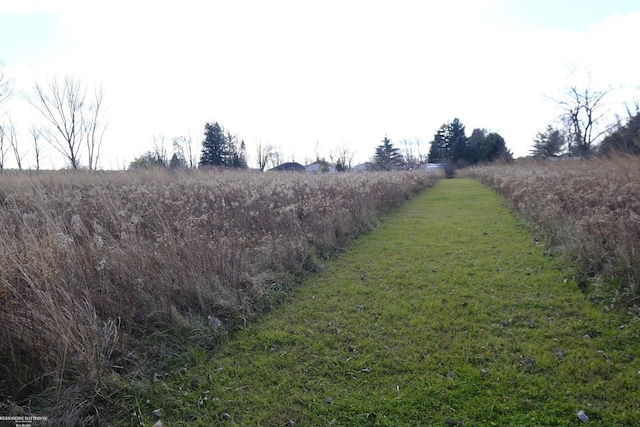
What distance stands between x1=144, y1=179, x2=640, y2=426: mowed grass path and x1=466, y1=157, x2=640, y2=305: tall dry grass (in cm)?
42

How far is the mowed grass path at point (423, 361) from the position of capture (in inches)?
93.0

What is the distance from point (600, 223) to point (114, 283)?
657cm

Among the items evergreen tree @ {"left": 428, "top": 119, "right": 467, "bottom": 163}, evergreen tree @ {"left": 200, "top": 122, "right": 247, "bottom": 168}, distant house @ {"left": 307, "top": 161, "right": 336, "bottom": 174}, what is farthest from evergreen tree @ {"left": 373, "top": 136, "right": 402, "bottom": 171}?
evergreen tree @ {"left": 200, "top": 122, "right": 247, "bottom": 168}

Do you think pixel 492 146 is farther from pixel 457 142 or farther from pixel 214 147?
pixel 214 147

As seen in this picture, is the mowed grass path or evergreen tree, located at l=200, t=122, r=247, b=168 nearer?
the mowed grass path

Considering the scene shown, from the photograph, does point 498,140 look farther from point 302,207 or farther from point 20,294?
point 20,294

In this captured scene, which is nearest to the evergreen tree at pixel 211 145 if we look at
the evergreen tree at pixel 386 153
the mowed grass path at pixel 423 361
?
the evergreen tree at pixel 386 153

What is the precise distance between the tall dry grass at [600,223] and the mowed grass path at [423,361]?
42 cm

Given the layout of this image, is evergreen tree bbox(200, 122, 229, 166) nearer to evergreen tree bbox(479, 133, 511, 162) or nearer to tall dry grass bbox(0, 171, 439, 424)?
tall dry grass bbox(0, 171, 439, 424)

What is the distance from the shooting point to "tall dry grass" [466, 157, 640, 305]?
12.7ft

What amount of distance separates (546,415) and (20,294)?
13.7ft

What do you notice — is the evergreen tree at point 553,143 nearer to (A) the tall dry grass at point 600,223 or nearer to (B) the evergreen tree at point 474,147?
(B) the evergreen tree at point 474,147

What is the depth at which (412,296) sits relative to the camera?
432 centimetres

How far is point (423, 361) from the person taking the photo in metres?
2.91
